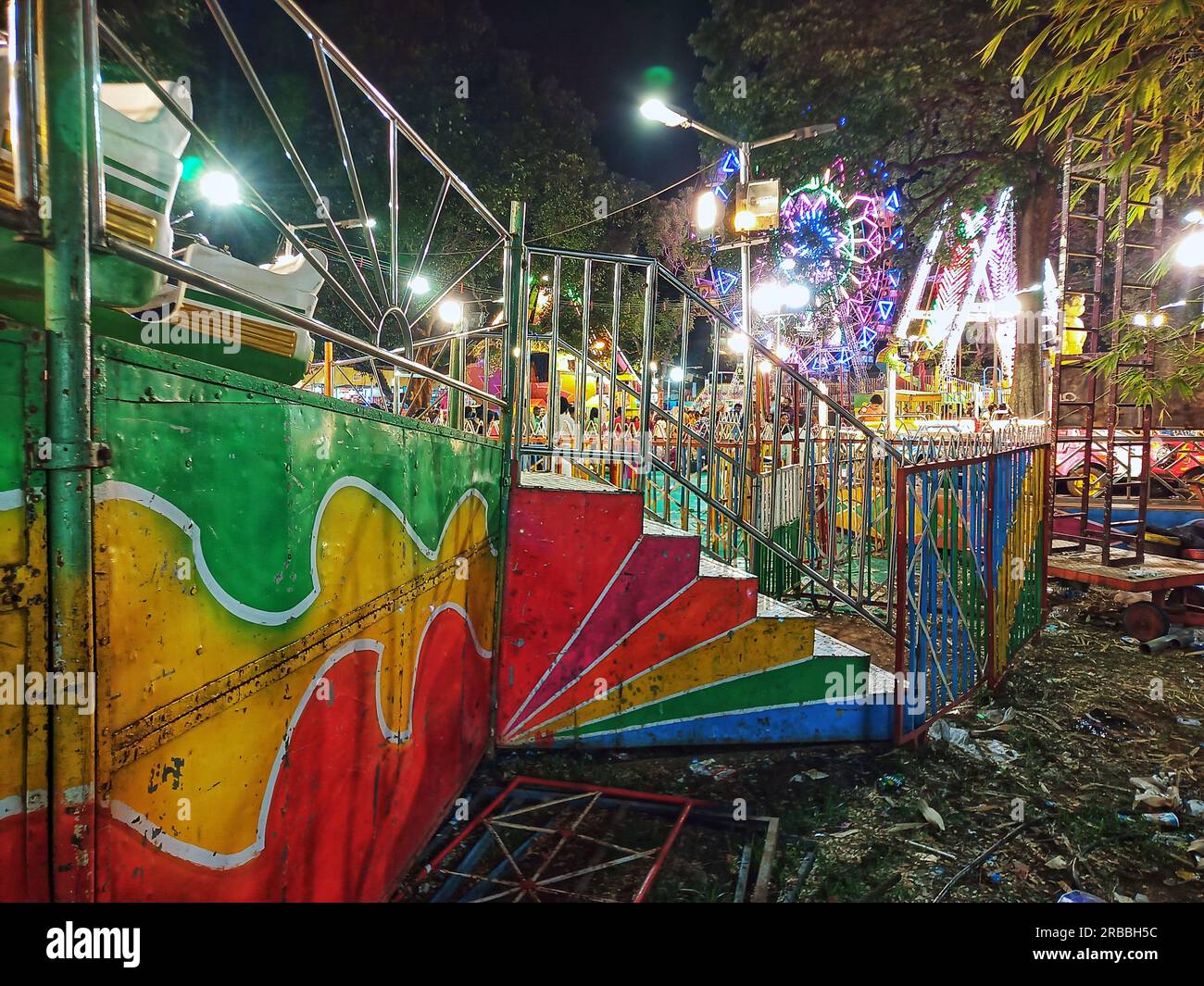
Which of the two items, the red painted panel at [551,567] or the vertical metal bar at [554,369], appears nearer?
the red painted panel at [551,567]

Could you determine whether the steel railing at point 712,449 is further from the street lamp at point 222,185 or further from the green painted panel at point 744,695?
the street lamp at point 222,185

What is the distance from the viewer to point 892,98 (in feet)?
40.7

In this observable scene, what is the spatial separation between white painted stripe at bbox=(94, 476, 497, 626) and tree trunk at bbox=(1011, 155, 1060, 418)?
14.5m

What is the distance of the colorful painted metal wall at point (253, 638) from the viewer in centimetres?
142

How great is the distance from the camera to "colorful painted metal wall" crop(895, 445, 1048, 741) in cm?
436

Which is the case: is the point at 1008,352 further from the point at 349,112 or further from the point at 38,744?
the point at 38,744

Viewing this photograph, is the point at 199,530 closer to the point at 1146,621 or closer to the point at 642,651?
the point at 642,651

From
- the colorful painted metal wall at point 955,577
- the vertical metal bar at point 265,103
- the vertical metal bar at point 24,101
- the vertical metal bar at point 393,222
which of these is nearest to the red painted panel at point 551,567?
the vertical metal bar at point 393,222

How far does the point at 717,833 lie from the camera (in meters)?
3.60

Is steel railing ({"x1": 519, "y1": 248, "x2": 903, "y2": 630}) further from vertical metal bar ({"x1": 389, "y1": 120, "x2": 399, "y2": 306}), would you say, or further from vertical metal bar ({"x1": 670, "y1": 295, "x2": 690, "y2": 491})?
vertical metal bar ({"x1": 389, "y1": 120, "x2": 399, "y2": 306})

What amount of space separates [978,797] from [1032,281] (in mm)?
13568

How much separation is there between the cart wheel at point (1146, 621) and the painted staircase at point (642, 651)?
168 inches
